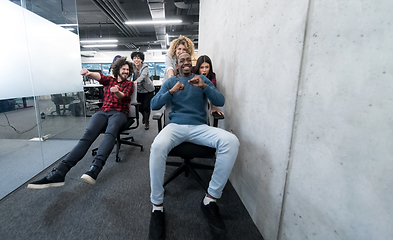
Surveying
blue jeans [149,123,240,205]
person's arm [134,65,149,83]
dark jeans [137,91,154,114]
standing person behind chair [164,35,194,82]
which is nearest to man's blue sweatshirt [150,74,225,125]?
blue jeans [149,123,240,205]

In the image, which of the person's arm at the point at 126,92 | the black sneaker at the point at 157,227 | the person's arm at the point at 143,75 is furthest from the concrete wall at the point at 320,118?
the person's arm at the point at 143,75

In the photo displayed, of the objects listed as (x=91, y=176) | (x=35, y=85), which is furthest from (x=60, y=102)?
(x=91, y=176)

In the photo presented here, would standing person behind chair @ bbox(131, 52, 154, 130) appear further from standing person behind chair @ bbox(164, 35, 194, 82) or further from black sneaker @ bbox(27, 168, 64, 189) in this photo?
black sneaker @ bbox(27, 168, 64, 189)

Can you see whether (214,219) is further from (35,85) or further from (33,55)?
(33,55)

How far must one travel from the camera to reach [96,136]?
5.09ft

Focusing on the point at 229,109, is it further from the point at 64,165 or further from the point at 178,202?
the point at 64,165

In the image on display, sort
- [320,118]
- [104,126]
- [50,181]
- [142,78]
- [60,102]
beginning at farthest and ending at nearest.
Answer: [142,78], [60,102], [104,126], [50,181], [320,118]

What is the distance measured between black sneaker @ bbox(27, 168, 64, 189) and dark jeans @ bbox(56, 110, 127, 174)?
38 mm

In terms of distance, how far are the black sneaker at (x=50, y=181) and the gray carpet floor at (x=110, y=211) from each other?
133 mm

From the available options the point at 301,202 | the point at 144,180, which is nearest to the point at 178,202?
the point at 144,180

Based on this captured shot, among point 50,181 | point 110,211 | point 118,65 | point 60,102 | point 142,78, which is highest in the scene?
point 118,65

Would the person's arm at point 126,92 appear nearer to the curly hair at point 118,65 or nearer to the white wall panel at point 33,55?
the curly hair at point 118,65

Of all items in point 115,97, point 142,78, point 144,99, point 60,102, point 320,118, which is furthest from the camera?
point 144,99

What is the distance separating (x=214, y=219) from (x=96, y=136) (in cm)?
131
